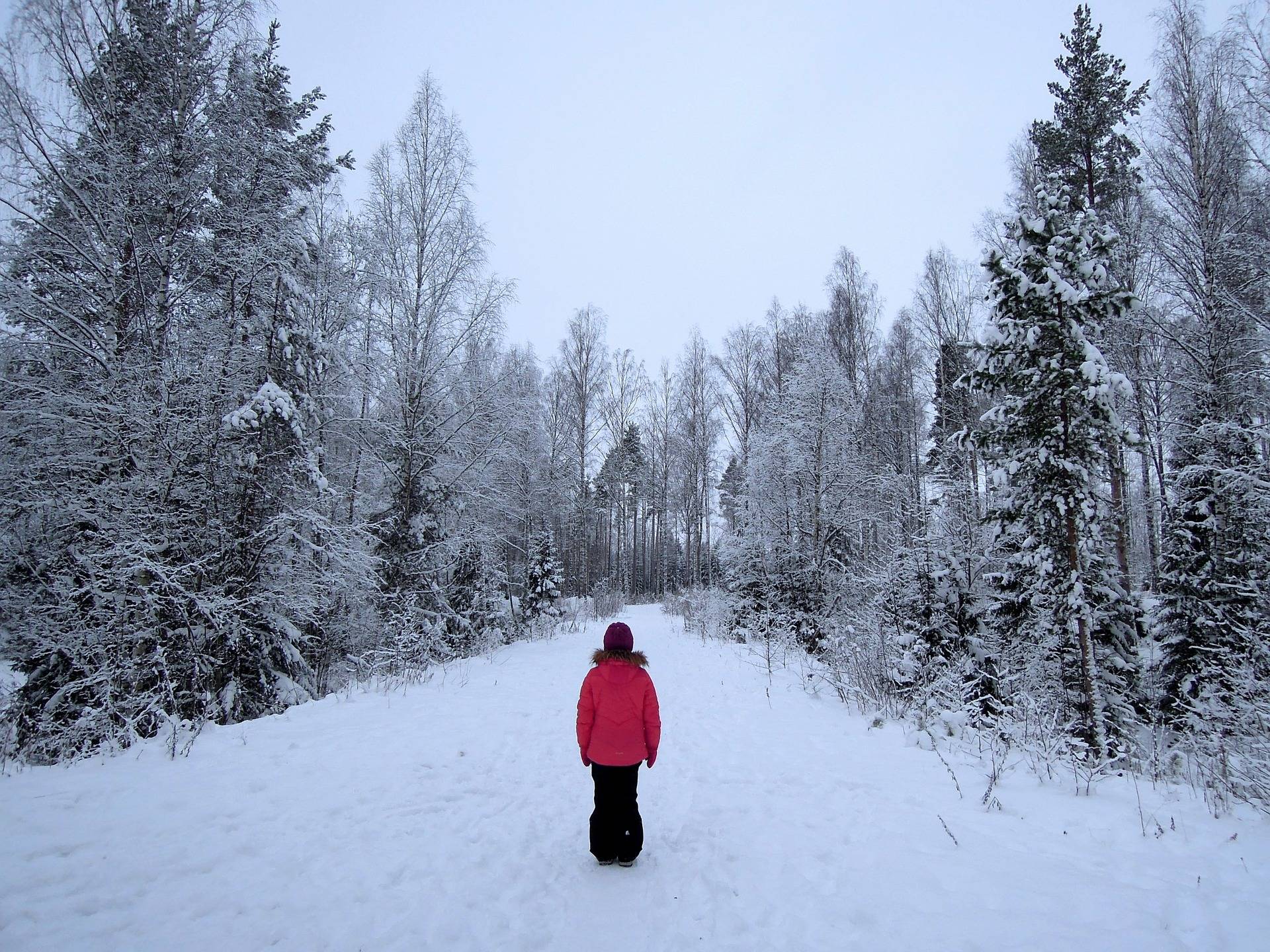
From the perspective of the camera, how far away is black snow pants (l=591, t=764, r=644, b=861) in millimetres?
3463

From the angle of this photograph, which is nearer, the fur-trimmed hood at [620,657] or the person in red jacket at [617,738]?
the person in red jacket at [617,738]

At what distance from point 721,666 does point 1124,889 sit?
8.91 metres

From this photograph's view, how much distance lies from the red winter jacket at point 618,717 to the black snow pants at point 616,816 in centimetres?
8

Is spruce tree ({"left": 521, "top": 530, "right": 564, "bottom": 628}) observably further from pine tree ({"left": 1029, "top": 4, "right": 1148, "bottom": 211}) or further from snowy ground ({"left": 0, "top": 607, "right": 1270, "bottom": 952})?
pine tree ({"left": 1029, "top": 4, "right": 1148, "bottom": 211})

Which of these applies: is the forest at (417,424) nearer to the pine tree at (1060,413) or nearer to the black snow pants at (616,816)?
the pine tree at (1060,413)

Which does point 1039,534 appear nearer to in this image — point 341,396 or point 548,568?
point 341,396

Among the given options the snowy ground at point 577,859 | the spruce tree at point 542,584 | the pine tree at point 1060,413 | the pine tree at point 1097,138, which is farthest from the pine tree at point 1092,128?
the spruce tree at point 542,584

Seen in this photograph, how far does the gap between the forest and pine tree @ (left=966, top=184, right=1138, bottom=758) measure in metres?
0.04

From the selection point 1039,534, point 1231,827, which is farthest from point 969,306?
point 1231,827

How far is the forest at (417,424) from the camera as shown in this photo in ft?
21.4

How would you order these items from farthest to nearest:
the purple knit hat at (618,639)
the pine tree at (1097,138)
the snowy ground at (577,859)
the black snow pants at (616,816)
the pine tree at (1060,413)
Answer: the pine tree at (1097,138) < the pine tree at (1060,413) < the purple knit hat at (618,639) < the black snow pants at (616,816) < the snowy ground at (577,859)

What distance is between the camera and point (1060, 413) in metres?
6.79

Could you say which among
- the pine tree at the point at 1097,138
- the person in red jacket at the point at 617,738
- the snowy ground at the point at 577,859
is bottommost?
the snowy ground at the point at 577,859

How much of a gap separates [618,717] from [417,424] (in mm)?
10138
